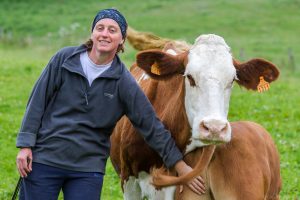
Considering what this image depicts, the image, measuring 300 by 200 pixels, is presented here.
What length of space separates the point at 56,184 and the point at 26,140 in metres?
0.42

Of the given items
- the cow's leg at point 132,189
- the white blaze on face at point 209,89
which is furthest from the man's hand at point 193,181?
the cow's leg at point 132,189

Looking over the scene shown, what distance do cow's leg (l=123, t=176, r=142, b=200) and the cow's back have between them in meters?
1.21

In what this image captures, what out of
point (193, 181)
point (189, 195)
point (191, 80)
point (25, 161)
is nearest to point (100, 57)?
point (191, 80)

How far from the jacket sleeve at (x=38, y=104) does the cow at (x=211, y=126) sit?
2.60 feet

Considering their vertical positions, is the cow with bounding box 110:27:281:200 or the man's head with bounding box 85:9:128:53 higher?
the man's head with bounding box 85:9:128:53

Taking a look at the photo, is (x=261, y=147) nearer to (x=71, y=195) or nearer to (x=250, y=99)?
(x=71, y=195)

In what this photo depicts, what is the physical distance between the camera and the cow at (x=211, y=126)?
5535 mm

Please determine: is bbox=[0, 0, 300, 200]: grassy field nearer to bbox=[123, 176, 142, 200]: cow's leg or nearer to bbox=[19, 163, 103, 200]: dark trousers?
bbox=[123, 176, 142, 200]: cow's leg

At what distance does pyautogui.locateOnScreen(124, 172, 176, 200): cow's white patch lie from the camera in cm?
645

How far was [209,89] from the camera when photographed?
18.1ft

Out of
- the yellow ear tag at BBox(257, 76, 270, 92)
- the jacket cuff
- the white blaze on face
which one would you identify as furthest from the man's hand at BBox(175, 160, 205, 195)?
the jacket cuff

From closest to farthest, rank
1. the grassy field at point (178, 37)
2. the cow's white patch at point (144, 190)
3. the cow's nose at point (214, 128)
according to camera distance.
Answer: the cow's nose at point (214, 128) < the cow's white patch at point (144, 190) < the grassy field at point (178, 37)

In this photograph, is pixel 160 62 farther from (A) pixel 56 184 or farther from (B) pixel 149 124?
(A) pixel 56 184

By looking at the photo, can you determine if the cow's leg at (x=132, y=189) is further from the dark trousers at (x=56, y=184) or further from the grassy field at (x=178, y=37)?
the grassy field at (x=178, y=37)
